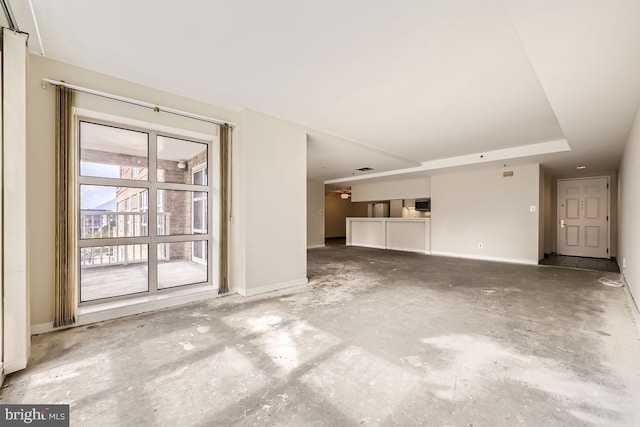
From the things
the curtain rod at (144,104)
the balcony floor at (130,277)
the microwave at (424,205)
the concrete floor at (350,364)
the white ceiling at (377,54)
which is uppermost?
the white ceiling at (377,54)

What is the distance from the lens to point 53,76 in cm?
271

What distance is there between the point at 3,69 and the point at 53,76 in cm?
90

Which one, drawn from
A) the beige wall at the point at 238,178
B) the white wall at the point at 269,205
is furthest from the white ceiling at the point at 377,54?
the white wall at the point at 269,205

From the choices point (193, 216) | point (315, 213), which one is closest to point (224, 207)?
point (193, 216)

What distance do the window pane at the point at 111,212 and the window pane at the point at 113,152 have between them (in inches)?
7.7

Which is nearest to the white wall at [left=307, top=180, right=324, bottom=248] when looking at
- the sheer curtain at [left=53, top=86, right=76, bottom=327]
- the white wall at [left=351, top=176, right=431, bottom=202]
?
the white wall at [left=351, top=176, right=431, bottom=202]

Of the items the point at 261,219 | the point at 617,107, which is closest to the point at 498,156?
the point at 617,107

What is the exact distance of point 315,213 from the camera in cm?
1011

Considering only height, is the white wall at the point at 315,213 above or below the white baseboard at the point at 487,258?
above

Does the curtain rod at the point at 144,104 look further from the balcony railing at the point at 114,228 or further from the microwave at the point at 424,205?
the microwave at the point at 424,205

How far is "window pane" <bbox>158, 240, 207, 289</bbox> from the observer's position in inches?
158

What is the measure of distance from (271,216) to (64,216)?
2.29 meters

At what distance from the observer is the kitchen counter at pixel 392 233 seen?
8.63 metres

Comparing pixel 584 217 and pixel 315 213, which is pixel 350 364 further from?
pixel 584 217
